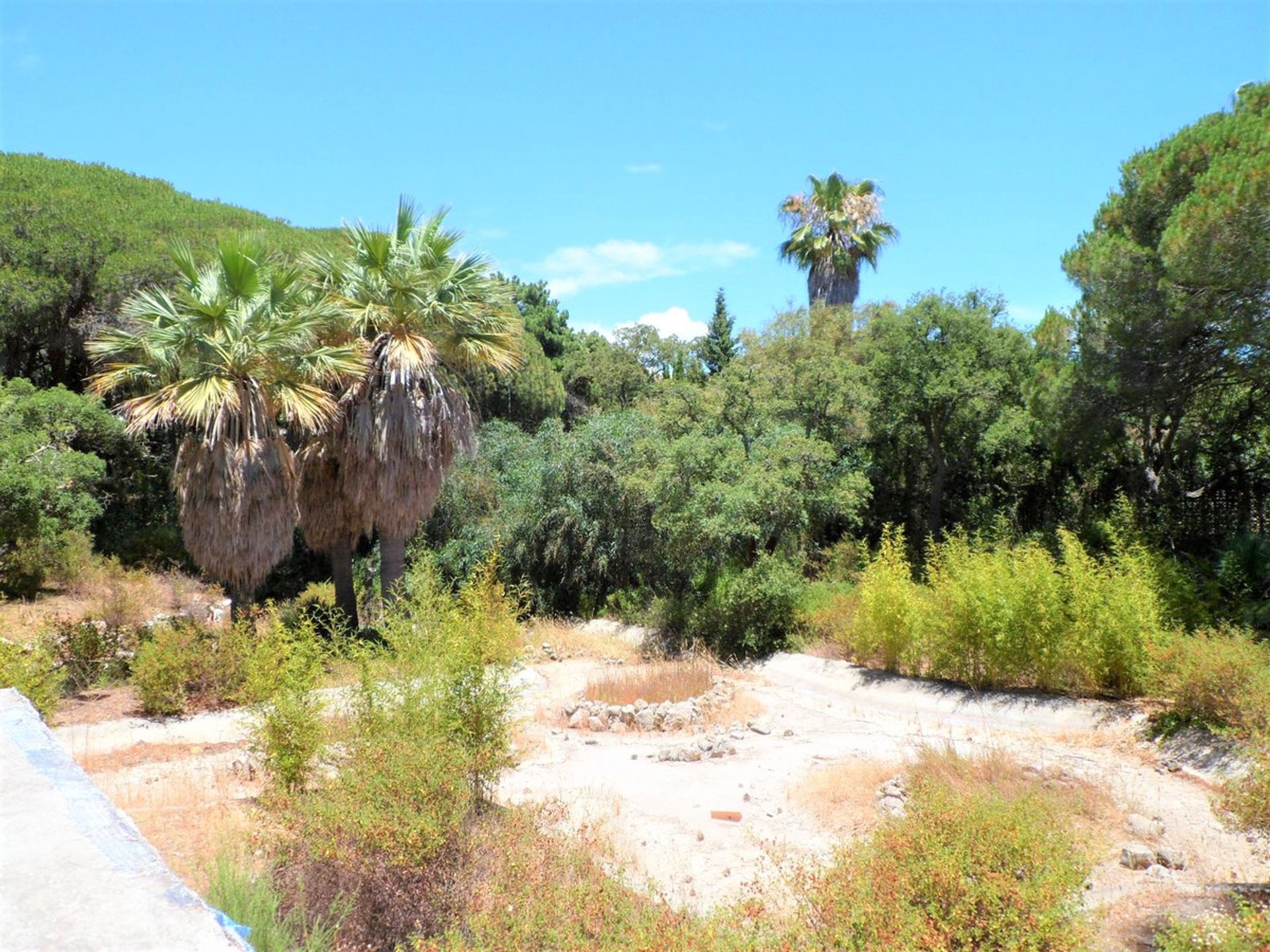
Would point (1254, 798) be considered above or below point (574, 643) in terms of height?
above

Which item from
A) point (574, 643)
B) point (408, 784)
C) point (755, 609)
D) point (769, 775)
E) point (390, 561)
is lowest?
point (574, 643)

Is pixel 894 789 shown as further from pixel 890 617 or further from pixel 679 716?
pixel 890 617

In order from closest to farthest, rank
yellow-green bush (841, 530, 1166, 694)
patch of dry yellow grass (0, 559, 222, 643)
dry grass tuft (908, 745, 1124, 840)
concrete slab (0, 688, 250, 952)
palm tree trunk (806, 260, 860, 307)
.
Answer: concrete slab (0, 688, 250, 952), dry grass tuft (908, 745, 1124, 840), yellow-green bush (841, 530, 1166, 694), patch of dry yellow grass (0, 559, 222, 643), palm tree trunk (806, 260, 860, 307)

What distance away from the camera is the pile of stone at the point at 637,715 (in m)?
10.5

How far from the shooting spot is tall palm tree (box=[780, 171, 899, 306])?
27828mm

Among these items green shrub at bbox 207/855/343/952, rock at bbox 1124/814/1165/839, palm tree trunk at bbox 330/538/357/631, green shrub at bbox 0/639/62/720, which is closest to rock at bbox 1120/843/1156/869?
rock at bbox 1124/814/1165/839

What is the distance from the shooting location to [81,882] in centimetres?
299

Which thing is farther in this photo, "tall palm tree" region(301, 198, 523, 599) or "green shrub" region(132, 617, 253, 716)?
"tall palm tree" region(301, 198, 523, 599)

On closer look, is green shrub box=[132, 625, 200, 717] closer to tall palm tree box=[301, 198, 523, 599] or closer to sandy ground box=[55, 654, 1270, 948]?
sandy ground box=[55, 654, 1270, 948]

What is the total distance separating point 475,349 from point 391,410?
65.1 inches

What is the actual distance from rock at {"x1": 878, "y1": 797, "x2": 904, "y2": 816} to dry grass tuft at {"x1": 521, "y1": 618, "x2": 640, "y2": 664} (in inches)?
298

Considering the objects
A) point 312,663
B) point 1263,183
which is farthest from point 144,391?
point 1263,183

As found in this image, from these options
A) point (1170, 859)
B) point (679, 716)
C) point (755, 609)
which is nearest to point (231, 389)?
point (679, 716)

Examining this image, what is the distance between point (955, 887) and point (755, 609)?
33.4 feet
